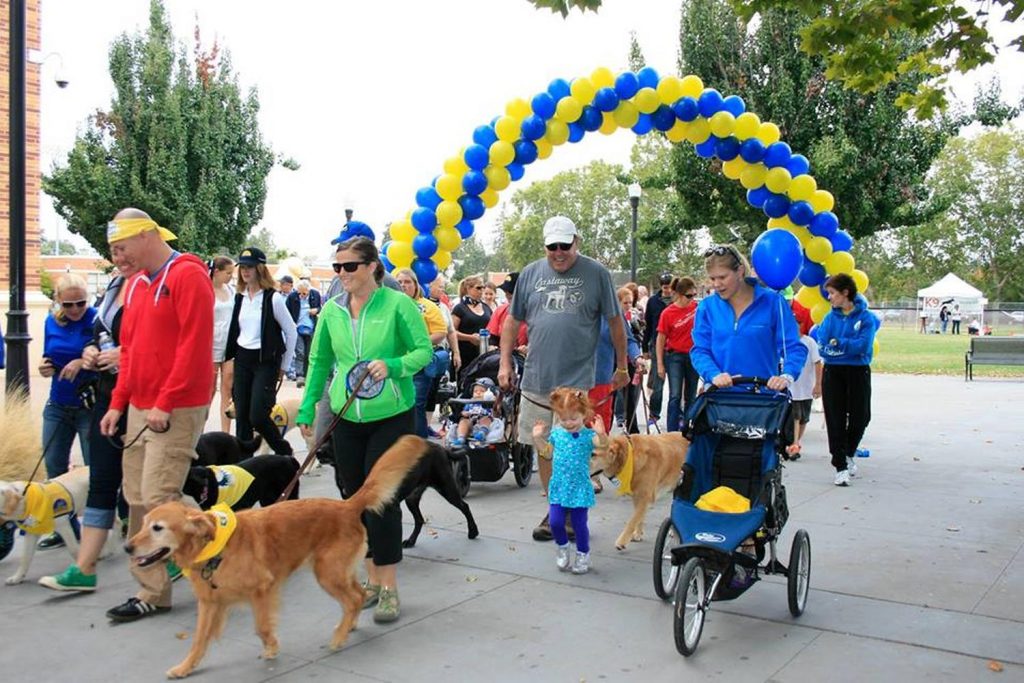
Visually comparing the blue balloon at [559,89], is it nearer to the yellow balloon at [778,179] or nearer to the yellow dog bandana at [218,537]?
the yellow balloon at [778,179]

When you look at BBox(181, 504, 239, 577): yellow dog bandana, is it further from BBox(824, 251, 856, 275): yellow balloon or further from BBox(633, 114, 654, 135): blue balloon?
BBox(824, 251, 856, 275): yellow balloon

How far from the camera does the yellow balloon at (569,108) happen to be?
10.3m

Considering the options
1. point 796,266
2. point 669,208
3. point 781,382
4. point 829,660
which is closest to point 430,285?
point 796,266

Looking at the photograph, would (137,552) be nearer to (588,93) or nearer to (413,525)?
(413,525)

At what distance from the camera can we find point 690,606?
175 inches

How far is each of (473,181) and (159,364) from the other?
6330 millimetres

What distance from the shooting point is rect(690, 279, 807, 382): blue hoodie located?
17.4 ft

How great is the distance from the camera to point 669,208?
27703 millimetres

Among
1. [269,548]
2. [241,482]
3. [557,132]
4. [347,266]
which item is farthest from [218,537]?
[557,132]

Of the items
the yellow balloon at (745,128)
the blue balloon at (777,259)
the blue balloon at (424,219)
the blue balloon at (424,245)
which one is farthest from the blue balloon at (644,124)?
the blue balloon at (777,259)

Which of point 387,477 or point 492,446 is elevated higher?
point 387,477

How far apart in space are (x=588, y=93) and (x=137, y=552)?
24.9 feet

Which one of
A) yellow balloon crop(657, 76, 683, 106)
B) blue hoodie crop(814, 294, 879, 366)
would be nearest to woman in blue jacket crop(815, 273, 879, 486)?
blue hoodie crop(814, 294, 879, 366)

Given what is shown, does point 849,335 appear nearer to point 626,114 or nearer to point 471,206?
point 626,114
